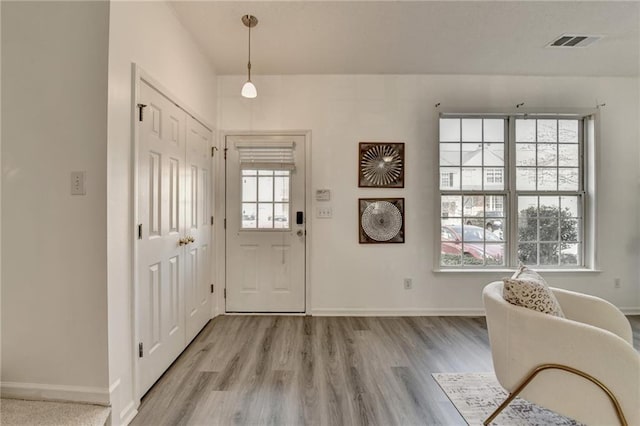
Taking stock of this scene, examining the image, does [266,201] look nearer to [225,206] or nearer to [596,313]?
[225,206]

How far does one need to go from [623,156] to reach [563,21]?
6.53ft

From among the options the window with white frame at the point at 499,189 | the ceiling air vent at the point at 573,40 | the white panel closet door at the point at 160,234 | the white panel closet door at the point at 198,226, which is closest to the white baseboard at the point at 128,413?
the white panel closet door at the point at 160,234

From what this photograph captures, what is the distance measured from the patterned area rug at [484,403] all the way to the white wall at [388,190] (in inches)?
47.3

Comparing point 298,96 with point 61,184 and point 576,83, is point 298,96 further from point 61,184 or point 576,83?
point 576,83

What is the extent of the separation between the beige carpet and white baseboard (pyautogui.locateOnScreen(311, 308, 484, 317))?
2044mm

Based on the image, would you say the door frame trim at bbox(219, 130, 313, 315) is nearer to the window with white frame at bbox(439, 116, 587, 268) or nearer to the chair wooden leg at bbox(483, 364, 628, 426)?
the window with white frame at bbox(439, 116, 587, 268)

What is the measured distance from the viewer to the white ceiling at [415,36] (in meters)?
2.08

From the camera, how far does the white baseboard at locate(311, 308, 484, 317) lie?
3.11 metres

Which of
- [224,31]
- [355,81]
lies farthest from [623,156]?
[224,31]

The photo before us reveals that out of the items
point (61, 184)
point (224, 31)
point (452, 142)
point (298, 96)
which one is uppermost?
point (224, 31)

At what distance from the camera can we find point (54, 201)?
4.77ft

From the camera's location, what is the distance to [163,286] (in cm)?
198

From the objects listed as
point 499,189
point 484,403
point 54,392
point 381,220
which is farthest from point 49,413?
point 499,189

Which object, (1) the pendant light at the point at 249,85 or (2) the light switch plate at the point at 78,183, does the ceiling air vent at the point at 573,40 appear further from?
(2) the light switch plate at the point at 78,183
